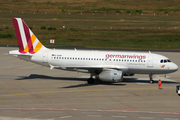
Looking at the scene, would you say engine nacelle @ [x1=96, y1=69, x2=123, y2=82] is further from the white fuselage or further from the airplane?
the white fuselage

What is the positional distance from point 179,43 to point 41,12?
10173 centimetres

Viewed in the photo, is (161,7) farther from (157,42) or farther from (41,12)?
(157,42)

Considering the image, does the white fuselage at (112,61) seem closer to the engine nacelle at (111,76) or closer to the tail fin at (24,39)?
the engine nacelle at (111,76)

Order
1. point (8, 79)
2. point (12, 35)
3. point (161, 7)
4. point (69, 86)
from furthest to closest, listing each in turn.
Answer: point (161, 7) → point (12, 35) → point (8, 79) → point (69, 86)

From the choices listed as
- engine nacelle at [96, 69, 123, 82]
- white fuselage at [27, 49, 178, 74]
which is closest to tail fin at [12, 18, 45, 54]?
white fuselage at [27, 49, 178, 74]

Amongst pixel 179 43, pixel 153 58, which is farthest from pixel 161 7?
pixel 153 58

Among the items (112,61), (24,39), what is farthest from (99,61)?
(24,39)

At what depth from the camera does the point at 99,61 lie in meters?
46.4

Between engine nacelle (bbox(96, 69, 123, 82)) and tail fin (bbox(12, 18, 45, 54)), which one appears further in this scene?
tail fin (bbox(12, 18, 45, 54))

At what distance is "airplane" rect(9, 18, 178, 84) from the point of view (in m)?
45.4

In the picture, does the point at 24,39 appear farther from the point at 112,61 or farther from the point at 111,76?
the point at 111,76

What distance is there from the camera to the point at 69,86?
44.5 meters

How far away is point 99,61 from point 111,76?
387 centimetres

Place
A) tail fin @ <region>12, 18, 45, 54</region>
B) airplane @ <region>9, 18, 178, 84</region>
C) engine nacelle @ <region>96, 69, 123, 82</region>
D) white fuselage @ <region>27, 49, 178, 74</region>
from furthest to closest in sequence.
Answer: tail fin @ <region>12, 18, 45, 54</region>, white fuselage @ <region>27, 49, 178, 74</region>, airplane @ <region>9, 18, 178, 84</region>, engine nacelle @ <region>96, 69, 123, 82</region>
